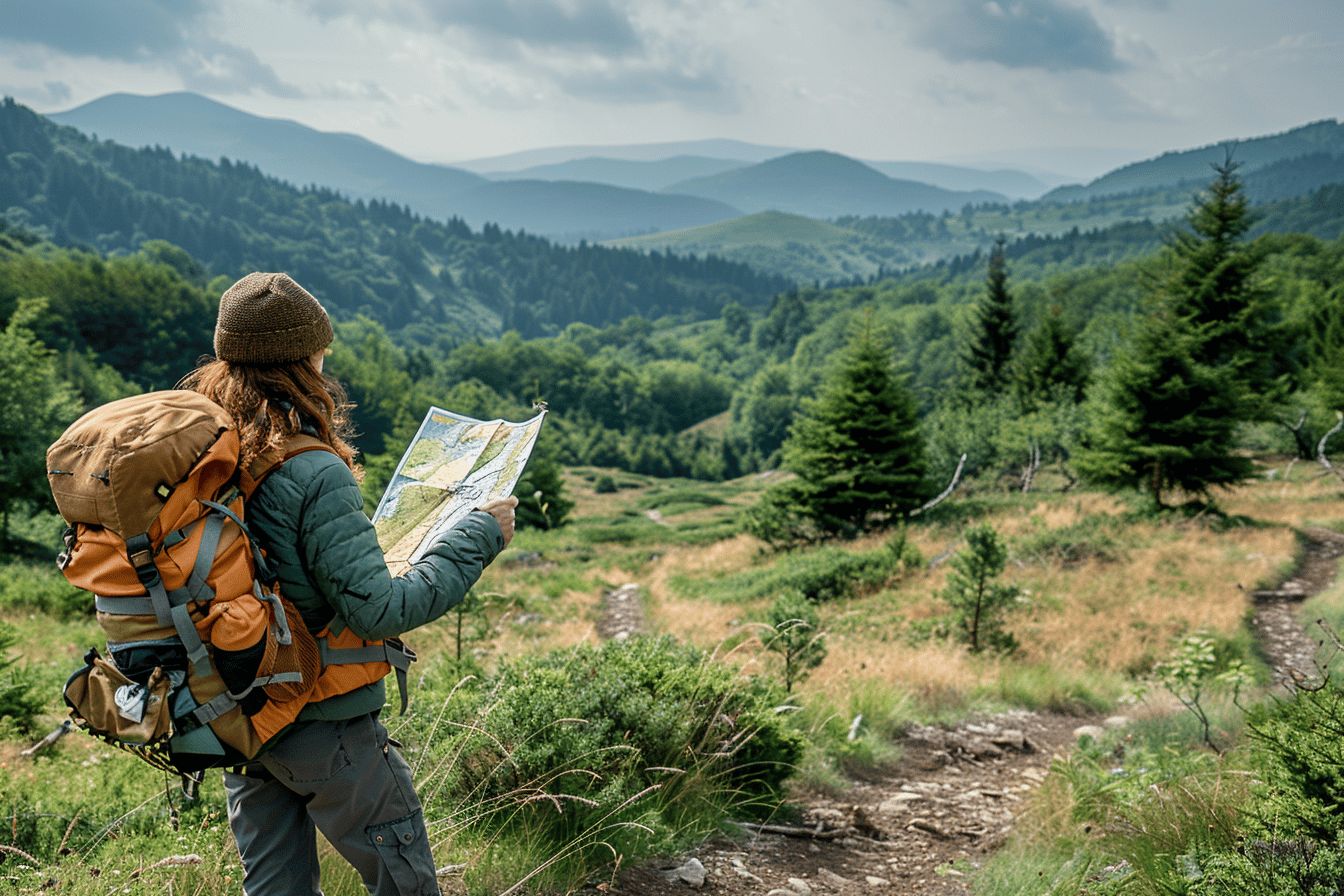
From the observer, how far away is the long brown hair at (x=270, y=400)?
2213 mm

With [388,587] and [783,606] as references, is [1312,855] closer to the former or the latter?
[388,587]

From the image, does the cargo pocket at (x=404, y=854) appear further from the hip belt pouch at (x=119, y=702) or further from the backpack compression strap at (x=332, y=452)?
the hip belt pouch at (x=119, y=702)

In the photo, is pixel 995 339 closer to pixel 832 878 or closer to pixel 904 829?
pixel 904 829

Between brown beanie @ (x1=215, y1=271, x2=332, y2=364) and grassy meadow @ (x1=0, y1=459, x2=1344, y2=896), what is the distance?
1842 mm

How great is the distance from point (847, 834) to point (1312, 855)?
2547mm

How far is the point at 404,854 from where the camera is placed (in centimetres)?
237

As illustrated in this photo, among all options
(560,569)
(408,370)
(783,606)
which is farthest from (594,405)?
(783,606)

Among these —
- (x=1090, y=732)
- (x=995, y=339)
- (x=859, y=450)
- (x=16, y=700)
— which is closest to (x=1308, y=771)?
(x=1090, y=732)

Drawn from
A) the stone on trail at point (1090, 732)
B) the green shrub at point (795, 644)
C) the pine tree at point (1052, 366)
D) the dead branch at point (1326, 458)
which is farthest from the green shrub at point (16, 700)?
the pine tree at point (1052, 366)

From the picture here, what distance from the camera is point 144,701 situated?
1979mm

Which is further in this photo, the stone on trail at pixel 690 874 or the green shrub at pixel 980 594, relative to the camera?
the green shrub at pixel 980 594

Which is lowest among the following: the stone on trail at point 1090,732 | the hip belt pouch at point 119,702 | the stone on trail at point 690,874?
the stone on trail at point 1090,732

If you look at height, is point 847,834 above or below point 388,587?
below

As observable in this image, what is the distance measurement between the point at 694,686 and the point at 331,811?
2.94 m
